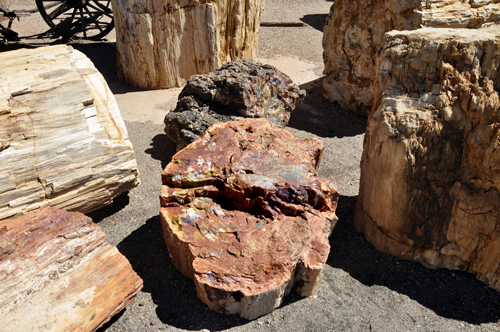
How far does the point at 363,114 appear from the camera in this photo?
199 inches

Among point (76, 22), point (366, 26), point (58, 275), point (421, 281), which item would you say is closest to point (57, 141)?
point (58, 275)

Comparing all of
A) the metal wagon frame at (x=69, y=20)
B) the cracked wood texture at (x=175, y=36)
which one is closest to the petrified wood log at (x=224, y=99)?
the cracked wood texture at (x=175, y=36)

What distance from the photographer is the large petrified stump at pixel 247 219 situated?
2.26 metres

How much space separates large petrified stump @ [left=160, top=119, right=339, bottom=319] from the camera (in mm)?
2264

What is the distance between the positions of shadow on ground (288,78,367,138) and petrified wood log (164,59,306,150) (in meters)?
0.74

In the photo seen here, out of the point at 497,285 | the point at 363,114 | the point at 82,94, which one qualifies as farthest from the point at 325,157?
the point at 82,94

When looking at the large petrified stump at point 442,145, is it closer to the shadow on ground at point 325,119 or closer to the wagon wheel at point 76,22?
the shadow on ground at point 325,119

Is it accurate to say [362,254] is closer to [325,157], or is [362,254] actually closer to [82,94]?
[325,157]

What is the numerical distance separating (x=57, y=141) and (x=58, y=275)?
1.03 m

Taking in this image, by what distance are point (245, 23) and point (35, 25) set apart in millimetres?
5173

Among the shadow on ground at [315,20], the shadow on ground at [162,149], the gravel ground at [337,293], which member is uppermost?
the shadow on ground at [315,20]

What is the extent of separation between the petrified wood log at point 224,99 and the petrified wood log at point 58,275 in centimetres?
163

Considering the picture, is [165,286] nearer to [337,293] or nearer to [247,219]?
[247,219]

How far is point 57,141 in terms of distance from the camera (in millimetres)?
2797
